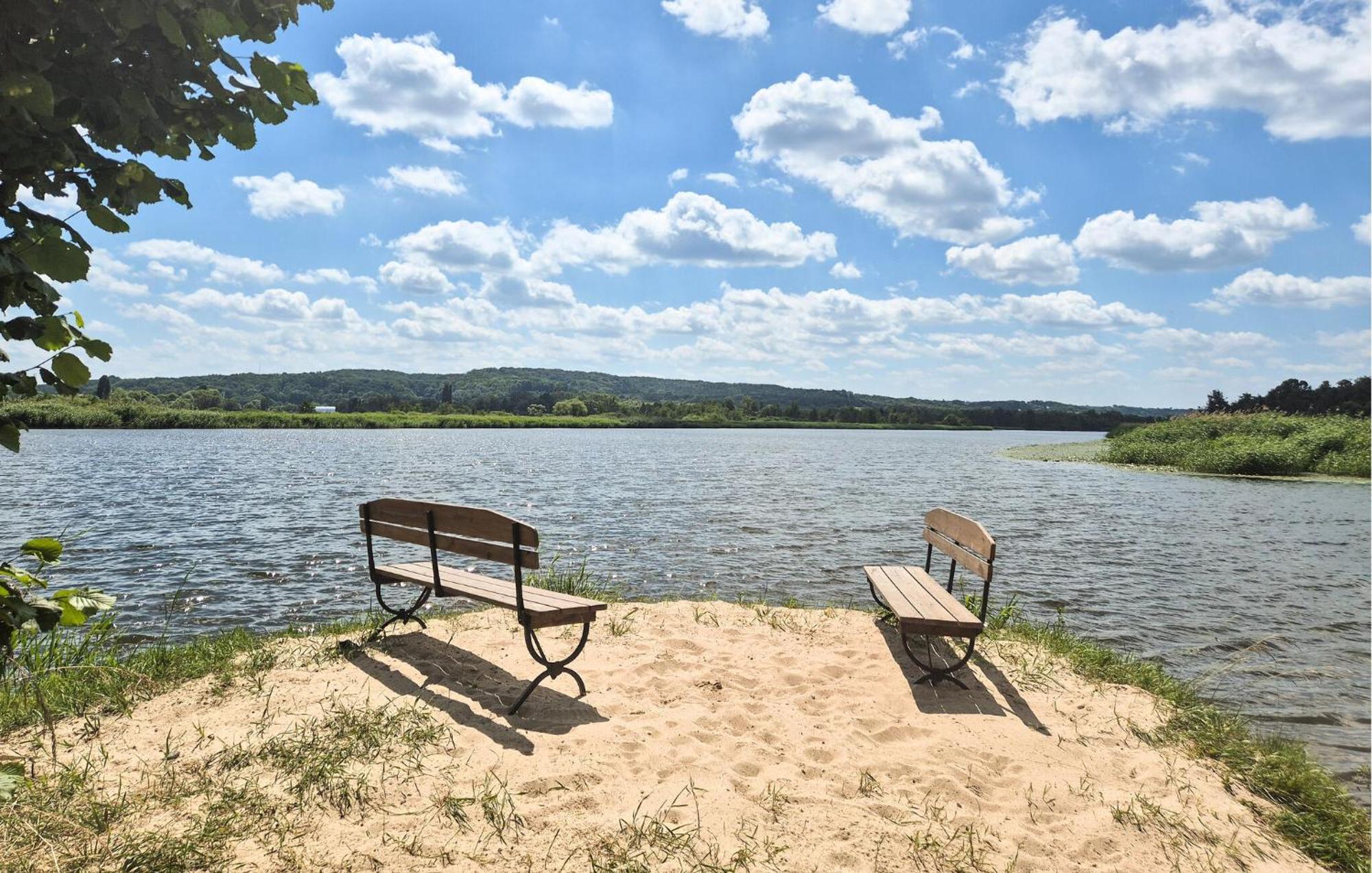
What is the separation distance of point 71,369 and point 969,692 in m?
6.80

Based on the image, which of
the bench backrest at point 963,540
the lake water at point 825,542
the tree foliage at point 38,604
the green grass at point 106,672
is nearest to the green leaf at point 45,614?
the tree foliage at point 38,604

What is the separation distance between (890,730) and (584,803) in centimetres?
256

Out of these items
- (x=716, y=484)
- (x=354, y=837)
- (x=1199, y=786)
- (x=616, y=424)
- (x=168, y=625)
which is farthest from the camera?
(x=616, y=424)

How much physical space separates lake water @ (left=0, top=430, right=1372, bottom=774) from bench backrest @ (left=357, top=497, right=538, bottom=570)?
151 inches

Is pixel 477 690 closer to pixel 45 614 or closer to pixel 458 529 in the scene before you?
pixel 458 529

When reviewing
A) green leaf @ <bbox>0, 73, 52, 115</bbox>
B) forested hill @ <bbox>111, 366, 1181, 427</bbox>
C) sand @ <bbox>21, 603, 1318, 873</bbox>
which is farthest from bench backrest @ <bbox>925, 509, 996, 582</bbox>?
forested hill @ <bbox>111, 366, 1181, 427</bbox>

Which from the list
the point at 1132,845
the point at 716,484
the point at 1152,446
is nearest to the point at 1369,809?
the point at 1132,845

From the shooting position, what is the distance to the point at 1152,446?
44.0m

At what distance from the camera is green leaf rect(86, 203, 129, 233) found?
2471 mm

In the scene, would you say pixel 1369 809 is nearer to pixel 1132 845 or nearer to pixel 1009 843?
pixel 1132 845

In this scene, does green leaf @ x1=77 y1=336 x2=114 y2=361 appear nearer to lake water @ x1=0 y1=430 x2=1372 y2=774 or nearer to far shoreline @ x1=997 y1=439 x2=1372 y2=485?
lake water @ x1=0 y1=430 x2=1372 y2=774

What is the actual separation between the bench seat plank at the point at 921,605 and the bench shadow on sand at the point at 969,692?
41 centimetres

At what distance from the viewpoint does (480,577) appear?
7.75 meters

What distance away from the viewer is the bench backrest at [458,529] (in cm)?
629
